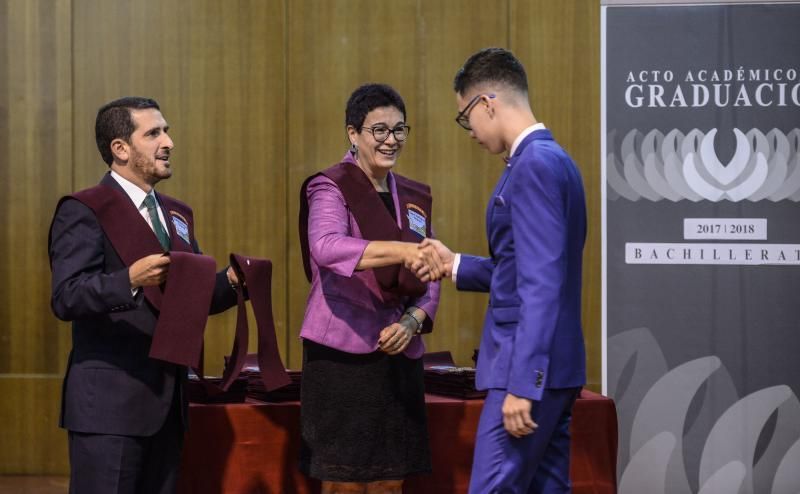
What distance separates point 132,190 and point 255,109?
1.94m

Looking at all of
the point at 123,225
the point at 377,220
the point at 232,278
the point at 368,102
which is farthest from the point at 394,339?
the point at 123,225

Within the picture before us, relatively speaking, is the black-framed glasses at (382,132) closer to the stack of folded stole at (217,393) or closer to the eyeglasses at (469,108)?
the eyeglasses at (469,108)

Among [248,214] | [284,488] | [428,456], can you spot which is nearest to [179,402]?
[284,488]

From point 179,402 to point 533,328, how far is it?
107cm

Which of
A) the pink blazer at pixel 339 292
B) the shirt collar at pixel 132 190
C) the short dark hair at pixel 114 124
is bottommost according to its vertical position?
the pink blazer at pixel 339 292

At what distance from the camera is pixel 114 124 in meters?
2.71

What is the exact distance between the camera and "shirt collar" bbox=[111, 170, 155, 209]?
2684 millimetres

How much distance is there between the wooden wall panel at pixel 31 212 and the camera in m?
4.57

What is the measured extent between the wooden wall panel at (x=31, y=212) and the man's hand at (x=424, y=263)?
246 cm

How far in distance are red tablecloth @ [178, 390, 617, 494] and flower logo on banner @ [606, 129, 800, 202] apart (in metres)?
1.32

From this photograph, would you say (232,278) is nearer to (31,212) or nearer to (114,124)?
(114,124)

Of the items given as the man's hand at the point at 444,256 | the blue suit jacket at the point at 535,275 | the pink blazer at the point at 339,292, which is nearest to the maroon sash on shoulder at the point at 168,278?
the pink blazer at the point at 339,292

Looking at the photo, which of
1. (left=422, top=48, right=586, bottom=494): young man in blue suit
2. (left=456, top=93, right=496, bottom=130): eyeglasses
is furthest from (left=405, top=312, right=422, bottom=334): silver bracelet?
(left=456, top=93, right=496, bottom=130): eyeglasses

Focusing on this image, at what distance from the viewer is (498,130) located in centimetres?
234
